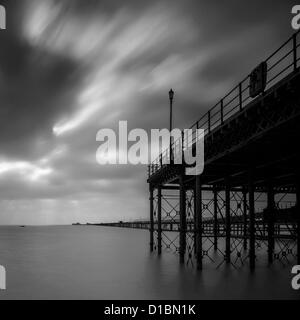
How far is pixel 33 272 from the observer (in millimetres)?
27969

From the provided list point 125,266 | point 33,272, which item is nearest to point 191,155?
point 125,266

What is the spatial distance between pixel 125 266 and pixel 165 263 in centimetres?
328

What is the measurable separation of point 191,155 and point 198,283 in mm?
7529

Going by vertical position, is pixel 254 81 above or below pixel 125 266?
above

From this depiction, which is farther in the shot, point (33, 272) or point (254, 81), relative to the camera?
point (33, 272)

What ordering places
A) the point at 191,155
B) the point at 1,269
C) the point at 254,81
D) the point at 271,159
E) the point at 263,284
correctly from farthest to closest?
the point at 1,269
the point at 191,155
the point at 271,159
the point at 263,284
the point at 254,81

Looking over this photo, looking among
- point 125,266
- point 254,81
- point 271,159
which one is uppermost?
point 254,81
